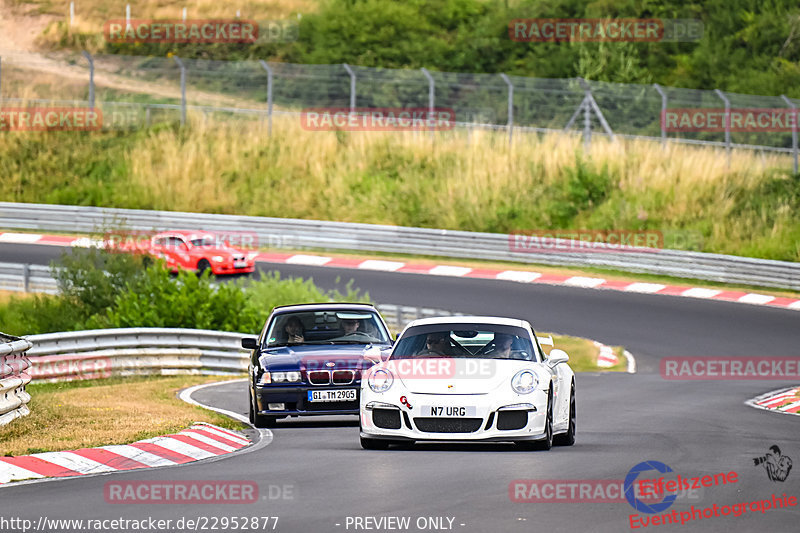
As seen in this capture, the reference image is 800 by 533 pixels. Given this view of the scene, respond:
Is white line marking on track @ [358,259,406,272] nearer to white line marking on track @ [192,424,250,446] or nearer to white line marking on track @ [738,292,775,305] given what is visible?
white line marking on track @ [738,292,775,305]

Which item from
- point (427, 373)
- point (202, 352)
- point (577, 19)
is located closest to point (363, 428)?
point (427, 373)

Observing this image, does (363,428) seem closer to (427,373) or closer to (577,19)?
(427,373)

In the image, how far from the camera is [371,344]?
1577 cm

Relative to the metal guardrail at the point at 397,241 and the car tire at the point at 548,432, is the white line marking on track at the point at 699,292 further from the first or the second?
the car tire at the point at 548,432

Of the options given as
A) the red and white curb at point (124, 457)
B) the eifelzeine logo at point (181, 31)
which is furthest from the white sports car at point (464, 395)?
the eifelzeine logo at point (181, 31)

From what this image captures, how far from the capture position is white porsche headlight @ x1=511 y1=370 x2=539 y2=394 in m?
12.1

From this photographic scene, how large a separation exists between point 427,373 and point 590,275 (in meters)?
24.3

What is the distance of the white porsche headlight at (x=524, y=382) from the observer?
39.8 ft

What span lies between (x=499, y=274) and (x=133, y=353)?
1459cm

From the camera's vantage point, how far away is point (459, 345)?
13.1 metres
